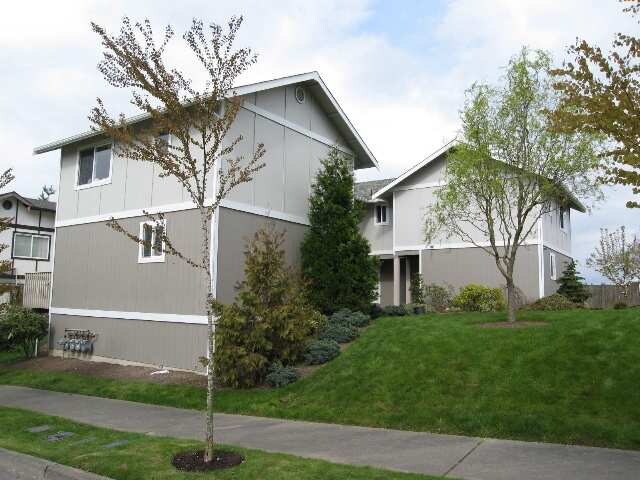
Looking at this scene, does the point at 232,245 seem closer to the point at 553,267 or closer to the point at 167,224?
the point at 167,224

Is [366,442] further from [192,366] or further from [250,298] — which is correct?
[192,366]

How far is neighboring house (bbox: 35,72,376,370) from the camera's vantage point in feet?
46.3

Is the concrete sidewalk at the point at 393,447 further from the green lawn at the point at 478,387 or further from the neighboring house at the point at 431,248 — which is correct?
the neighboring house at the point at 431,248

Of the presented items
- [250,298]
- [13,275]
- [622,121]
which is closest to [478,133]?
[250,298]

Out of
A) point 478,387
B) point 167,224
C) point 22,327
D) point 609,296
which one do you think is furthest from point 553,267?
point 22,327

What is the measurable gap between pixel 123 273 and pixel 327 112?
27.7 ft

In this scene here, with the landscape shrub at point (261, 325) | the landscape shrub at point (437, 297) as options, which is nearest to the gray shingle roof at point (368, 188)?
the landscape shrub at point (437, 297)

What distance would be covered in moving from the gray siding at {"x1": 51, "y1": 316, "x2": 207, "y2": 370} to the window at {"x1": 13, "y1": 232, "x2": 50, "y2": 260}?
16987 millimetres

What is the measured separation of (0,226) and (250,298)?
722 centimetres

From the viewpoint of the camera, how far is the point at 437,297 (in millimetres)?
20031

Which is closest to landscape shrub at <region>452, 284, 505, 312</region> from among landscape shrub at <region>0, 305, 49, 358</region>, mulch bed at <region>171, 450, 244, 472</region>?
mulch bed at <region>171, 450, 244, 472</region>

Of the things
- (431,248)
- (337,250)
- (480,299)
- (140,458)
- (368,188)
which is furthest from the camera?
(368,188)

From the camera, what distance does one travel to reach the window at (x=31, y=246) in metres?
31.4

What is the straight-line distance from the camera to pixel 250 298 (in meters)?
11.6
